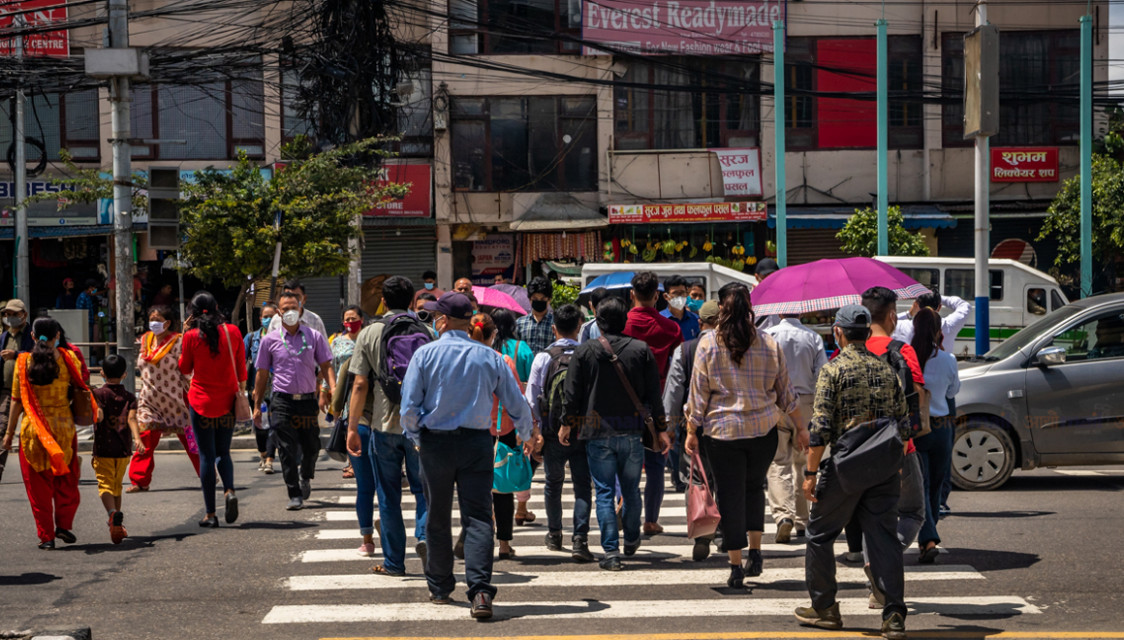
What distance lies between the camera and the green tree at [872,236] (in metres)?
25.2

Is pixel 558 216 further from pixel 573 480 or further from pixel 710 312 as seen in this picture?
pixel 573 480

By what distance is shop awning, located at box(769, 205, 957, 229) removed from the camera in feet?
89.7

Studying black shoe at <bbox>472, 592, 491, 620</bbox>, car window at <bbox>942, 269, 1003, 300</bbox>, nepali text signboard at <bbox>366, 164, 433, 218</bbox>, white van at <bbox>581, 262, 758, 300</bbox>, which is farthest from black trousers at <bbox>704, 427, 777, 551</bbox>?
nepali text signboard at <bbox>366, 164, 433, 218</bbox>

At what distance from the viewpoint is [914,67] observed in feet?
94.1

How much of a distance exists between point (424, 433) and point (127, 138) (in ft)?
33.9

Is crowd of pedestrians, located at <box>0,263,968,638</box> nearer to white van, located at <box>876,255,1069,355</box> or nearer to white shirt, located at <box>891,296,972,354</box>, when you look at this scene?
white shirt, located at <box>891,296,972,354</box>

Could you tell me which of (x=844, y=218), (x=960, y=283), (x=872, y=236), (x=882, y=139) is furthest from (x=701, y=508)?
(x=844, y=218)

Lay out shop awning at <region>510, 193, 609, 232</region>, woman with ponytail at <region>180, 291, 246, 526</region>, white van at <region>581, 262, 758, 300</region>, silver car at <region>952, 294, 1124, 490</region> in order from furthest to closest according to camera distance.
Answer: shop awning at <region>510, 193, 609, 232</region> < white van at <region>581, 262, 758, 300</region> < silver car at <region>952, 294, 1124, 490</region> < woman with ponytail at <region>180, 291, 246, 526</region>

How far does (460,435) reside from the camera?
6652 millimetres

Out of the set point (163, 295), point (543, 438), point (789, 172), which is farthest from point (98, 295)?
point (543, 438)

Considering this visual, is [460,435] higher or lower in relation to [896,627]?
higher

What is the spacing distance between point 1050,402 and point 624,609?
5623 millimetres

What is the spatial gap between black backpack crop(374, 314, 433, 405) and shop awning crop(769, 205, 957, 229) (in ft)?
68.5

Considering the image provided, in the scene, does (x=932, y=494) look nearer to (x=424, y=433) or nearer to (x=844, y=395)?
(x=844, y=395)
